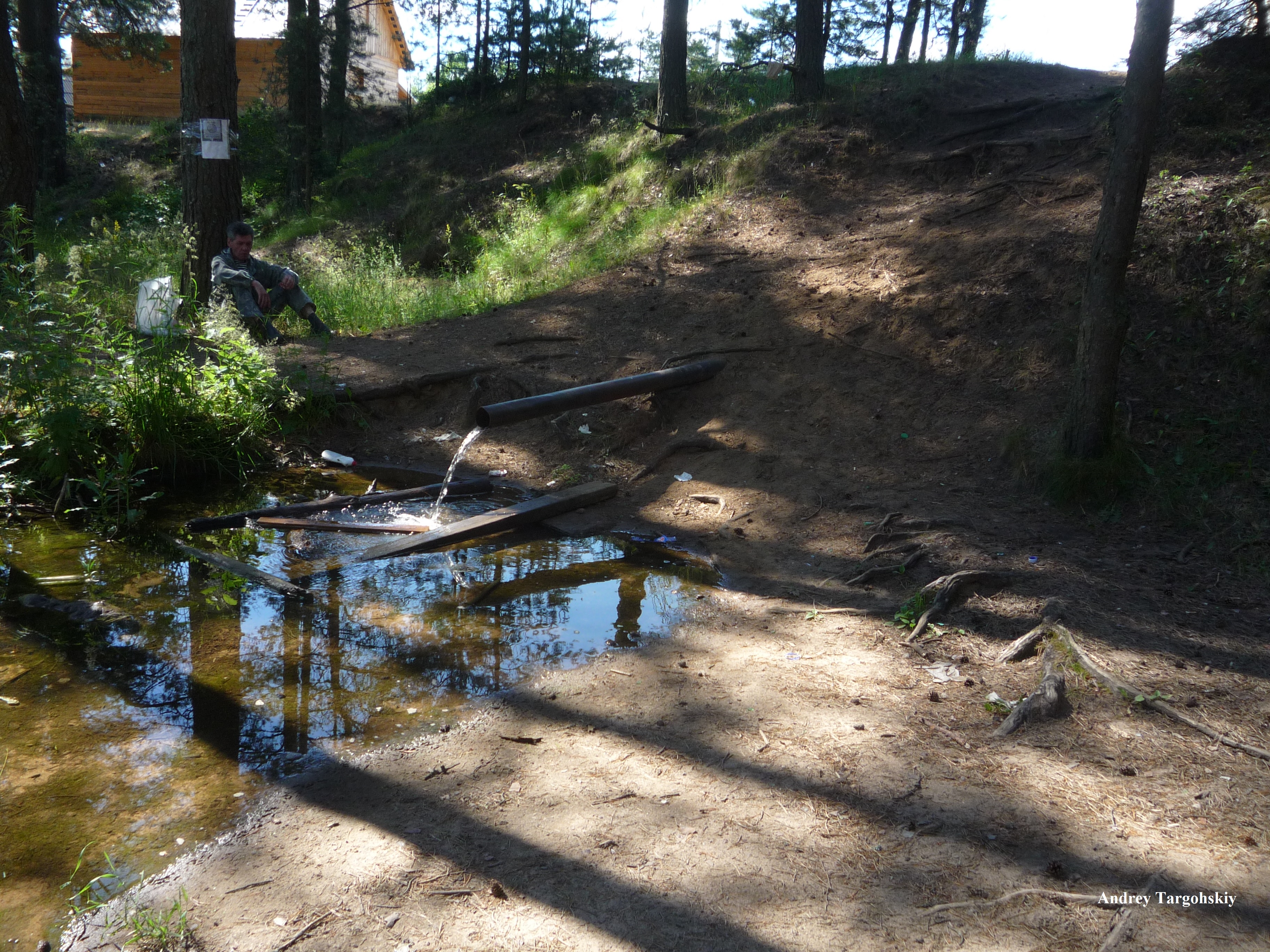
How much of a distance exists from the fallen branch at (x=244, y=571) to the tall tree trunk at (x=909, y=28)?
73.6 ft

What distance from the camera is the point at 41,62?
1931 cm

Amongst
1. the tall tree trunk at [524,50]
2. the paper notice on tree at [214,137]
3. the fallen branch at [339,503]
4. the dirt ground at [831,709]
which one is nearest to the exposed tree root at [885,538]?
the dirt ground at [831,709]

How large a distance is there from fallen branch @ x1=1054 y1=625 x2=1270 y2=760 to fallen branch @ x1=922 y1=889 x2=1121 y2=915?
3.99ft

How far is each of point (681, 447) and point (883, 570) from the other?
2.54 meters

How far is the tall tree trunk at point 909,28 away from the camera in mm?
22984

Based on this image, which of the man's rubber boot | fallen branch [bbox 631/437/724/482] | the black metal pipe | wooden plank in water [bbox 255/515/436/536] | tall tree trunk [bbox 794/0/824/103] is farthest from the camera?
tall tree trunk [bbox 794/0/824/103]

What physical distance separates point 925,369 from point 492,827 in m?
5.75

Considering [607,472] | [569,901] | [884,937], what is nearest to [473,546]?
[607,472]

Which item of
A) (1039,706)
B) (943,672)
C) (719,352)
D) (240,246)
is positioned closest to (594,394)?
(719,352)

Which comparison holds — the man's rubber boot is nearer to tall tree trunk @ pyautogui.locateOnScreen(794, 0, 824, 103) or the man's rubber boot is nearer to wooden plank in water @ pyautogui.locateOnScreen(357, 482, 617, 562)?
wooden plank in water @ pyautogui.locateOnScreen(357, 482, 617, 562)

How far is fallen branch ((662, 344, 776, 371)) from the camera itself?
26.9ft

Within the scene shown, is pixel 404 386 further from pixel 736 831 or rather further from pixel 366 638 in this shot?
pixel 736 831

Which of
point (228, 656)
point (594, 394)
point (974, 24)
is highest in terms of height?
point (974, 24)

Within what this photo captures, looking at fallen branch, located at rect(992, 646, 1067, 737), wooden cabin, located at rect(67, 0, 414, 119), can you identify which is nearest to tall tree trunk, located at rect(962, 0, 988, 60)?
wooden cabin, located at rect(67, 0, 414, 119)
